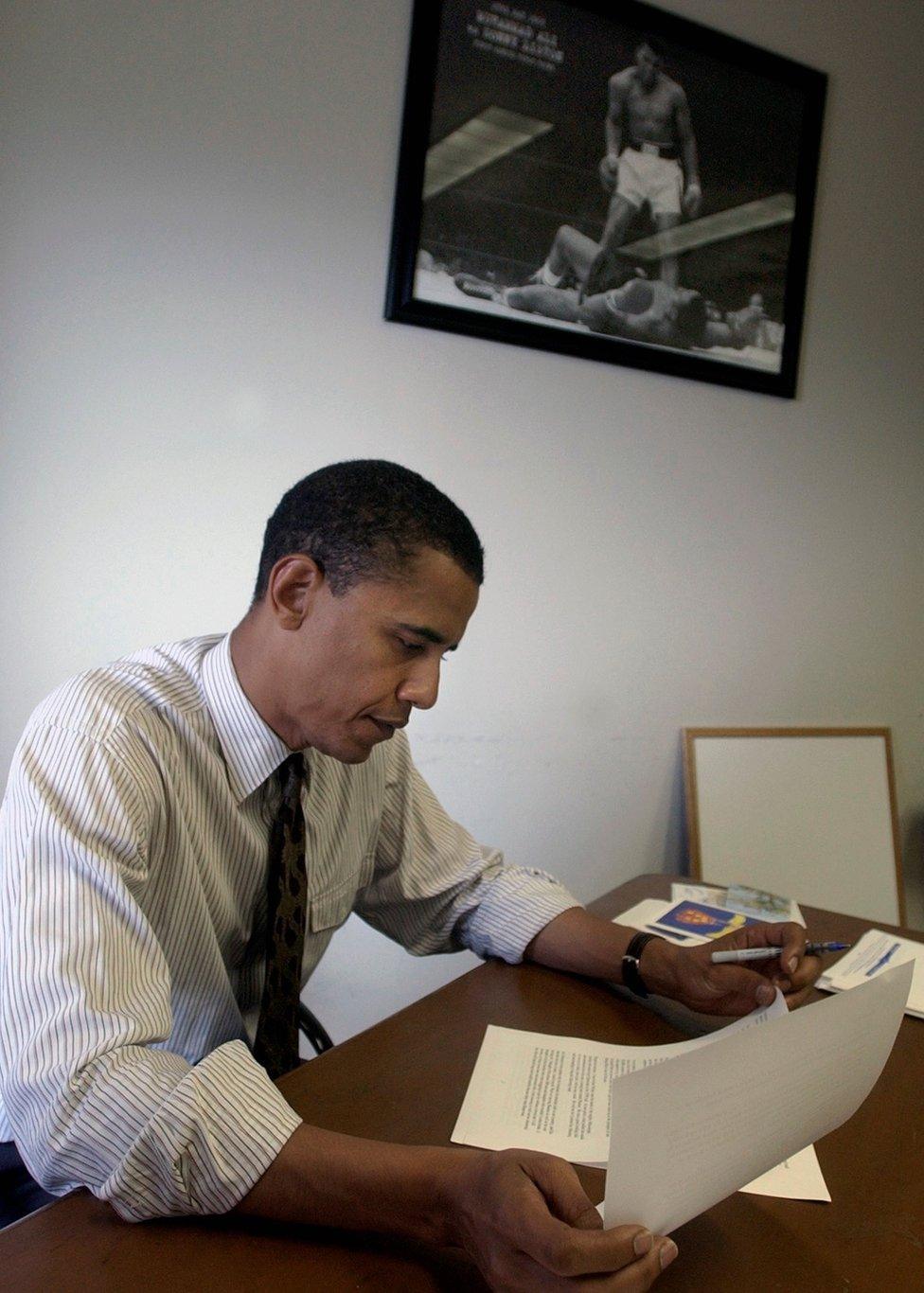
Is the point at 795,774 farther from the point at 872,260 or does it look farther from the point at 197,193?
the point at 197,193

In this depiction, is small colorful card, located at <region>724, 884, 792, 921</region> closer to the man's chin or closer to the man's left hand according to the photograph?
the man's left hand

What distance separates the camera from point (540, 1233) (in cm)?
71

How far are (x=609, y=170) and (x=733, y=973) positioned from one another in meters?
1.98

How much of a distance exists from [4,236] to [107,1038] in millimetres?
1600

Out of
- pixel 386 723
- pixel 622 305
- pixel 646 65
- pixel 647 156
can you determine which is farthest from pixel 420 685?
pixel 646 65

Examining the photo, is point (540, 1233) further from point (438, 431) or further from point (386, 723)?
point (438, 431)

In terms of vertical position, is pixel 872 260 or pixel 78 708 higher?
pixel 872 260

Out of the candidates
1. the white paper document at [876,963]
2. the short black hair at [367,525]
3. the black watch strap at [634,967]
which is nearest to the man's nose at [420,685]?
the short black hair at [367,525]

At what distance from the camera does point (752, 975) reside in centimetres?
125

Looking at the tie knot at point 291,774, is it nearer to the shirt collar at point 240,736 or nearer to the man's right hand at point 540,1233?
the shirt collar at point 240,736

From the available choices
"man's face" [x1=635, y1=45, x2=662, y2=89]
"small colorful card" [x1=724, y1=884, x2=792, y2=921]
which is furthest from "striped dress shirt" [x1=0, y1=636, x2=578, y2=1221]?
"man's face" [x1=635, y1=45, x2=662, y2=89]

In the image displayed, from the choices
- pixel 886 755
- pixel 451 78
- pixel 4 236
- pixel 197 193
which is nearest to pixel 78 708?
pixel 4 236

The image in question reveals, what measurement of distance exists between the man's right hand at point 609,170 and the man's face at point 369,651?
1.66m

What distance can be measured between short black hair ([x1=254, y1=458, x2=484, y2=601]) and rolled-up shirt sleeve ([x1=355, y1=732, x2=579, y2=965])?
40 centimetres
